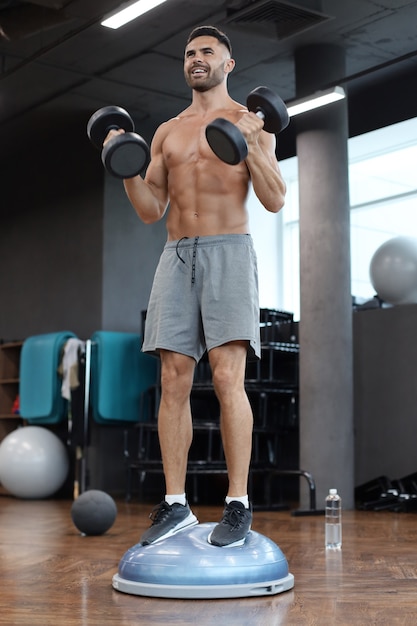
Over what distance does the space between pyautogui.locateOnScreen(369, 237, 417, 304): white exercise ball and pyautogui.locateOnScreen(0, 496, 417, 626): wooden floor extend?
190cm

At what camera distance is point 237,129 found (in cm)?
253

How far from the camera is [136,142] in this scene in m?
→ 2.65

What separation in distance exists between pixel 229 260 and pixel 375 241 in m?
6.73

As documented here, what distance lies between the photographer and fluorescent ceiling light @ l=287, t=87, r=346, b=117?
541cm

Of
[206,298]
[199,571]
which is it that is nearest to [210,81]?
[206,298]

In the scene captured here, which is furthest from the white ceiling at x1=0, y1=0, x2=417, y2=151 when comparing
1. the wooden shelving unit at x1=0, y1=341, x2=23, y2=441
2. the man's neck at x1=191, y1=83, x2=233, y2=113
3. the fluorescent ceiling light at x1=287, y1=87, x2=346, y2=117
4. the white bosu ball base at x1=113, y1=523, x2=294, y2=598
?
the white bosu ball base at x1=113, y1=523, x2=294, y2=598

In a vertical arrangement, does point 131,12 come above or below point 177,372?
above

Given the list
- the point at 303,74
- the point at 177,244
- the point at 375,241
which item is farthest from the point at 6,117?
the point at 177,244

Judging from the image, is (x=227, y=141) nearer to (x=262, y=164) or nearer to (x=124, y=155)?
(x=262, y=164)

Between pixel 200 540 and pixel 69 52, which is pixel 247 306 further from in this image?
pixel 69 52

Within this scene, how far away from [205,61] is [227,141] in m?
0.42

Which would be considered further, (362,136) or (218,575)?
(362,136)

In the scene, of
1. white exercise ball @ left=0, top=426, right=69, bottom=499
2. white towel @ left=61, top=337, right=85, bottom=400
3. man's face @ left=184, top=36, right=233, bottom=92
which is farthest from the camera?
white towel @ left=61, top=337, right=85, bottom=400

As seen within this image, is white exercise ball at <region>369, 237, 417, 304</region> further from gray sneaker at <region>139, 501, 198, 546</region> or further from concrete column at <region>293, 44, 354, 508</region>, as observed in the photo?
gray sneaker at <region>139, 501, 198, 546</region>
